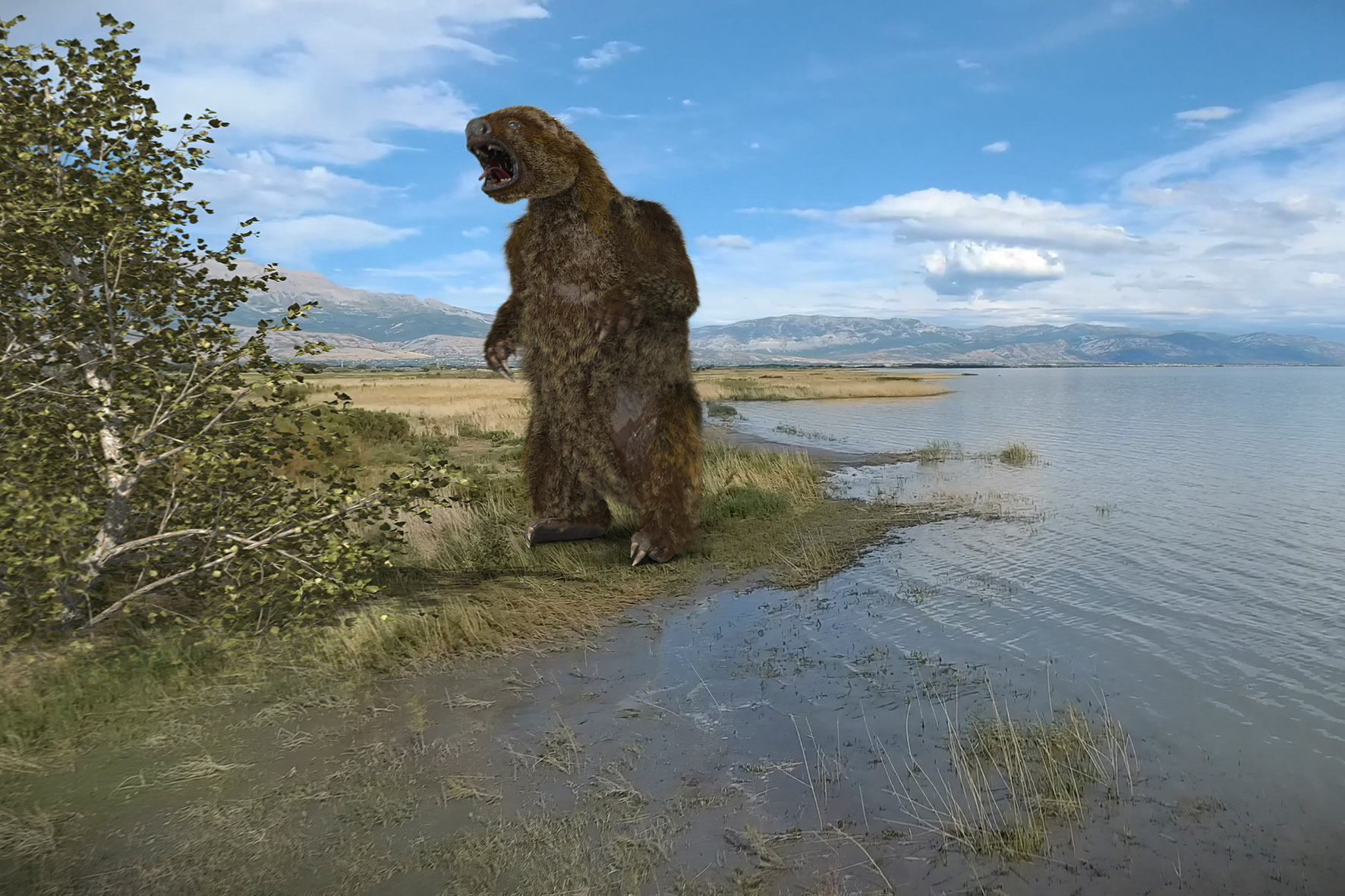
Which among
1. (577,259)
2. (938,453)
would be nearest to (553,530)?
(577,259)

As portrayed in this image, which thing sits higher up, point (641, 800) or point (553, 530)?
point (553, 530)

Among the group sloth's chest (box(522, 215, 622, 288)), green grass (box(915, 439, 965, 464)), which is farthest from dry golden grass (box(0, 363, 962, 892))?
green grass (box(915, 439, 965, 464))

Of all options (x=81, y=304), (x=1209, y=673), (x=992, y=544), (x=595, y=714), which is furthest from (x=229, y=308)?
(x=992, y=544)

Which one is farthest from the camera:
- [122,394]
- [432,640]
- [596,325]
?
[596,325]

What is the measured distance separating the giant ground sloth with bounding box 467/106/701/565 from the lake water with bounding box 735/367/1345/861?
190 cm

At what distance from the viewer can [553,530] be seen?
6828 mm

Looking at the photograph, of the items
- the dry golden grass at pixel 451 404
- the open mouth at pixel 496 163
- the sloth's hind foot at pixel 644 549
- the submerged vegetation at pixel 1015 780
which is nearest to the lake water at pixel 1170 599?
the submerged vegetation at pixel 1015 780

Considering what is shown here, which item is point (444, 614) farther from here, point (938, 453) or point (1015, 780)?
point (938, 453)

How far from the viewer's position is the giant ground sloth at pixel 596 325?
5.57 m

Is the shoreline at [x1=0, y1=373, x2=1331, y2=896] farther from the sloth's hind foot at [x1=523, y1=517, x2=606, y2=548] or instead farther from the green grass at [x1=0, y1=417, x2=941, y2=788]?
the sloth's hind foot at [x1=523, y1=517, x2=606, y2=548]

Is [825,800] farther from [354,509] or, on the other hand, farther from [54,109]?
[54,109]

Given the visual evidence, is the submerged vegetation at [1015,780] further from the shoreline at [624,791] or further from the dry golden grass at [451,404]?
the dry golden grass at [451,404]

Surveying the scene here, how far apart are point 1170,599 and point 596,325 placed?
5.42 meters

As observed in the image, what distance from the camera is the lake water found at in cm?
391
